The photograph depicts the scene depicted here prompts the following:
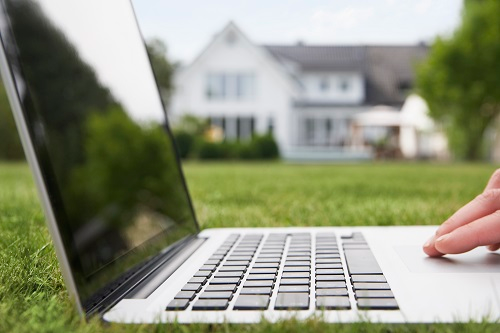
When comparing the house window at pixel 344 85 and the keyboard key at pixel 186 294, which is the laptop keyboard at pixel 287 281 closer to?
the keyboard key at pixel 186 294

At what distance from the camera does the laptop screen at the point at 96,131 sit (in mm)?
737

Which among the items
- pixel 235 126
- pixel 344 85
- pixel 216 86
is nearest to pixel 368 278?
pixel 216 86

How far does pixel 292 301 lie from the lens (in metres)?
0.72

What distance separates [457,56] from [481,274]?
51.1ft

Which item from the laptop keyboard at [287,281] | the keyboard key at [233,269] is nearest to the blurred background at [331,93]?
the laptop keyboard at [287,281]

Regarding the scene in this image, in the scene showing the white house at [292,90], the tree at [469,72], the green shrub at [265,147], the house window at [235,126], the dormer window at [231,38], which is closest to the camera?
the tree at [469,72]

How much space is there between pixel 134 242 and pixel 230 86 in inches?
818

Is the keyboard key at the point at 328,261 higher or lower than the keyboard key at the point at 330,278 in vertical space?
lower

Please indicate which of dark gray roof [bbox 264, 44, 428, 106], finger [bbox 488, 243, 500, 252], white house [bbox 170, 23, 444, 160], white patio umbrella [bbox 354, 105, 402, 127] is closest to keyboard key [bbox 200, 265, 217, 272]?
finger [bbox 488, 243, 500, 252]

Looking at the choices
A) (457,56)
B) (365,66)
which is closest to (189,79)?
(365,66)

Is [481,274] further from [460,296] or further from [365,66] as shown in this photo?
[365,66]

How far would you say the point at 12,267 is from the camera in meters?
1.26

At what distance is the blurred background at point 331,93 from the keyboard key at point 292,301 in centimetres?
1179

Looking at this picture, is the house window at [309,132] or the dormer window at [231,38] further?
the house window at [309,132]
